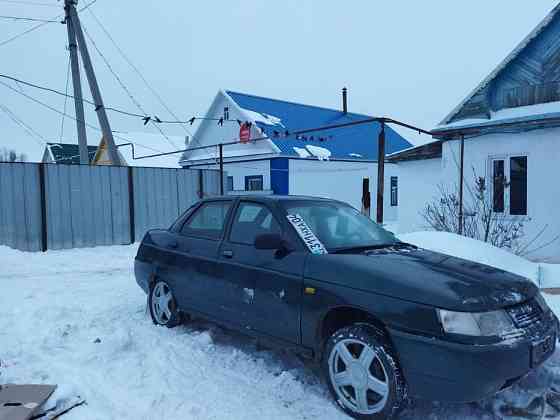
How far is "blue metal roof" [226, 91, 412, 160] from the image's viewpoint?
63.6 ft

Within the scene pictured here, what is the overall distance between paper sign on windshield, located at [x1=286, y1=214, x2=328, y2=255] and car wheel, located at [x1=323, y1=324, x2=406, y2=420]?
0.67m

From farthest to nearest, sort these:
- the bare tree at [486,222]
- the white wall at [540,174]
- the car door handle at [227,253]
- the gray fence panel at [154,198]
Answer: the gray fence panel at [154,198], the white wall at [540,174], the bare tree at [486,222], the car door handle at [227,253]

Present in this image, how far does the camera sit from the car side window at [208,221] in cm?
447

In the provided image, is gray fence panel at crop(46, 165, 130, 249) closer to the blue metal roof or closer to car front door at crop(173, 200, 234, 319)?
car front door at crop(173, 200, 234, 319)

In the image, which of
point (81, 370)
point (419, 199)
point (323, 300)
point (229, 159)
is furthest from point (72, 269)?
point (229, 159)

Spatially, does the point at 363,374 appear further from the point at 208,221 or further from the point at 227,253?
the point at 208,221

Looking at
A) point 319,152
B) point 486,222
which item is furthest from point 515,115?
point 319,152

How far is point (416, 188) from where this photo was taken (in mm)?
13039

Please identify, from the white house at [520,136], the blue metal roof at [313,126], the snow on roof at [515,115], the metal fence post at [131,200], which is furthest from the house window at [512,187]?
the blue metal roof at [313,126]

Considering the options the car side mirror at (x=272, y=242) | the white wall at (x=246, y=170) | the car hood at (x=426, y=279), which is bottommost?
the car hood at (x=426, y=279)

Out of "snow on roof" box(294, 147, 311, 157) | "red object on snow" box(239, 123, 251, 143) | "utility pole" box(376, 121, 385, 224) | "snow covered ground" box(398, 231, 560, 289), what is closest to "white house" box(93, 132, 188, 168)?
"red object on snow" box(239, 123, 251, 143)

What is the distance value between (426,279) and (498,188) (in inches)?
327

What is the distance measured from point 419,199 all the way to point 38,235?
1020cm

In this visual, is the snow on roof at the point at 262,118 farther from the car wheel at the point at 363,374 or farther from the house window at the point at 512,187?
the car wheel at the point at 363,374
